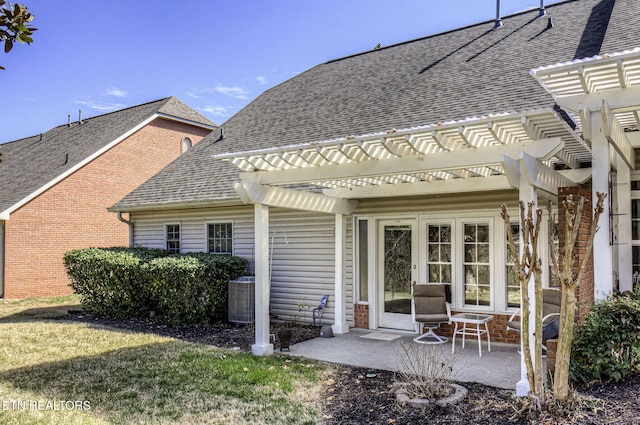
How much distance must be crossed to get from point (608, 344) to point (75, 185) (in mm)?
16206

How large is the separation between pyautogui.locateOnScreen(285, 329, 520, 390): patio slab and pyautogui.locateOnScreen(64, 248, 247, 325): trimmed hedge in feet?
8.22

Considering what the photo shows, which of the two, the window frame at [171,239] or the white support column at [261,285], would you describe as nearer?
the white support column at [261,285]

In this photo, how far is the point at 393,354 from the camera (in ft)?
24.1

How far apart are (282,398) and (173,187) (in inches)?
323

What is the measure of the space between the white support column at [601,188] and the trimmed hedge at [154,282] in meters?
6.69

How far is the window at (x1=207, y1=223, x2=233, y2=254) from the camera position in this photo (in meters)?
11.5

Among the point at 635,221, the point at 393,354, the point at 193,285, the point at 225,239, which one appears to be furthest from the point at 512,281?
the point at 225,239

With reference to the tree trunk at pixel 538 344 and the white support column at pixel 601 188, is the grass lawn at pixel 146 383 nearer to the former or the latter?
the tree trunk at pixel 538 344

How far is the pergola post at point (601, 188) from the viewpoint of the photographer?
5.13 metres

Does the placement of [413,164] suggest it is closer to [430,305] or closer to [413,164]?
[413,164]

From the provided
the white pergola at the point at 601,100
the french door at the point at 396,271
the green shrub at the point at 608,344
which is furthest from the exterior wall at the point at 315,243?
the green shrub at the point at 608,344

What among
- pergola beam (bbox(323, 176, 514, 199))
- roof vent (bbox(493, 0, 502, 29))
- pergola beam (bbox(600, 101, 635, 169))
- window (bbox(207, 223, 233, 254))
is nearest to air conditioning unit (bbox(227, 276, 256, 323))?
window (bbox(207, 223, 233, 254))

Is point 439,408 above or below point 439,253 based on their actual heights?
below

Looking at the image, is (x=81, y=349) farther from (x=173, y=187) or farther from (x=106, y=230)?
(x=106, y=230)
